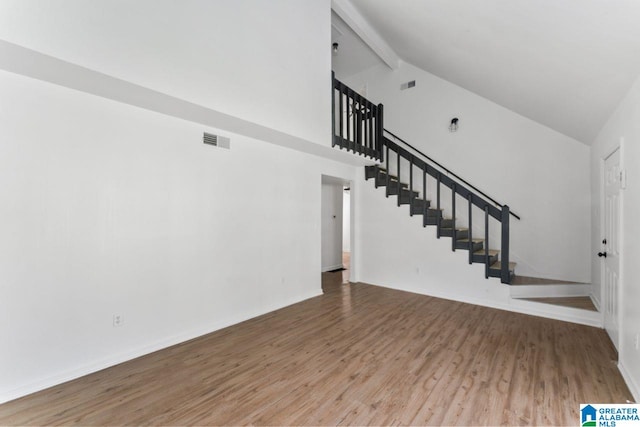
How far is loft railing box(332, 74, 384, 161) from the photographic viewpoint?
5.24m

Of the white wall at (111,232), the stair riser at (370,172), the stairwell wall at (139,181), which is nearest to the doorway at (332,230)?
the stair riser at (370,172)

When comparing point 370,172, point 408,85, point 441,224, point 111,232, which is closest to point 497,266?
point 441,224

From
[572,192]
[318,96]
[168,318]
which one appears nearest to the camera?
[168,318]

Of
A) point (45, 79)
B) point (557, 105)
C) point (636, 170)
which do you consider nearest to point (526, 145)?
point (557, 105)

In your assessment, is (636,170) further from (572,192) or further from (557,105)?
(572,192)

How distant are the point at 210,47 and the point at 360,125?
3.11 m

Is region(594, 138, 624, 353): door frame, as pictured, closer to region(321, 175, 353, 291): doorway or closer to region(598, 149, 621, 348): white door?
region(598, 149, 621, 348): white door

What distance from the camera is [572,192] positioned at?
4973mm

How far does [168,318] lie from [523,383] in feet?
11.7

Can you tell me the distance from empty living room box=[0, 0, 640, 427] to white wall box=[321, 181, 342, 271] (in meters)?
1.99

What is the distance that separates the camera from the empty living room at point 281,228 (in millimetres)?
2295

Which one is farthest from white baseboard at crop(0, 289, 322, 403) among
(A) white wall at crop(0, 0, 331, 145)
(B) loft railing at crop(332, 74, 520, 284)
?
(B) loft railing at crop(332, 74, 520, 284)

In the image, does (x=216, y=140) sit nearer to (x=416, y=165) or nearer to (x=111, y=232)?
(x=111, y=232)

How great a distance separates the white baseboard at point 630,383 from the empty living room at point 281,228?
2 cm
